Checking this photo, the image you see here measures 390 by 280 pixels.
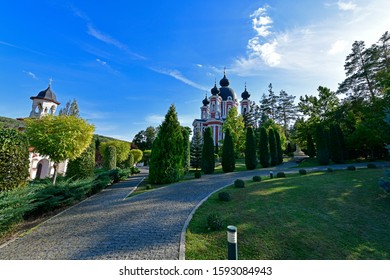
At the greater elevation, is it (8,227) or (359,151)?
(359,151)

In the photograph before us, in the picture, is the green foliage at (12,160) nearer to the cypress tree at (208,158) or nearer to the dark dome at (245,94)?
the cypress tree at (208,158)

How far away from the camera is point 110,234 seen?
17.0ft

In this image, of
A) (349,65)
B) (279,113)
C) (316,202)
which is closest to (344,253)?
(316,202)

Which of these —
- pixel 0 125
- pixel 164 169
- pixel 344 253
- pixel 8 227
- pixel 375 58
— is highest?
pixel 375 58

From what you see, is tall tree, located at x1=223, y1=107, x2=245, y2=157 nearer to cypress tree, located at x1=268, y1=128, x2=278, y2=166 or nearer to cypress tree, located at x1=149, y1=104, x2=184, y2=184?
cypress tree, located at x1=268, y1=128, x2=278, y2=166

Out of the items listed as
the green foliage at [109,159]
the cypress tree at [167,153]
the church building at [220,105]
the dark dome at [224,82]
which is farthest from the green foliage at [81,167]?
the dark dome at [224,82]

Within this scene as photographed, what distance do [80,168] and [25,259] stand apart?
7.95 meters

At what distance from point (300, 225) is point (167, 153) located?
10.4 m

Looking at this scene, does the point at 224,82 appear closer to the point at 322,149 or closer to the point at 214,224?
the point at 322,149

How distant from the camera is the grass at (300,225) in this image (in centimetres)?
418

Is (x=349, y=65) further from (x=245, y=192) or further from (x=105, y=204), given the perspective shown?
(x=105, y=204)

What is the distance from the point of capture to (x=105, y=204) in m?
8.62

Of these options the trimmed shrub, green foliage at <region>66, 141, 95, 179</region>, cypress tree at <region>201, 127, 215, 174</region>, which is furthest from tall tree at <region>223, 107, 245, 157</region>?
the trimmed shrub

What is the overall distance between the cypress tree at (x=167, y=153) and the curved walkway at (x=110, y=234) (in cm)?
550
